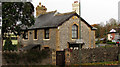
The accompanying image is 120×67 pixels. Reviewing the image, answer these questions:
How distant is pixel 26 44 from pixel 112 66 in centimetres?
1591

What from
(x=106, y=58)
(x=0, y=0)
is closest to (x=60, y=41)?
(x=106, y=58)

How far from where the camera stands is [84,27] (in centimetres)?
2642

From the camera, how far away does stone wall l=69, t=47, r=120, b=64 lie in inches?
730

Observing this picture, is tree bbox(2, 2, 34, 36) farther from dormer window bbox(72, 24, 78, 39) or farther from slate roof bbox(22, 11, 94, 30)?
dormer window bbox(72, 24, 78, 39)

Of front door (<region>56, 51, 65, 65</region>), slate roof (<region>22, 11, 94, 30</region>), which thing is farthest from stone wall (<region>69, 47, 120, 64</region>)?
slate roof (<region>22, 11, 94, 30</region>)

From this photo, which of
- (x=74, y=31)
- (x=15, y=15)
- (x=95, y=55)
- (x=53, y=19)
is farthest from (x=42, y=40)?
(x=15, y=15)

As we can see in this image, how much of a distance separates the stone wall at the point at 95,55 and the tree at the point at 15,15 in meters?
5.62

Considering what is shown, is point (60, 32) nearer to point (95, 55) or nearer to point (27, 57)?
point (95, 55)

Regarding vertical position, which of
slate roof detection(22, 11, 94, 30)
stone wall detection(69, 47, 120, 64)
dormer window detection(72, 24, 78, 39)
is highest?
slate roof detection(22, 11, 94, 30)

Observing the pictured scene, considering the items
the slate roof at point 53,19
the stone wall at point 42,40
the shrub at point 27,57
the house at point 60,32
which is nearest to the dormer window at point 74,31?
the house at point 60,32

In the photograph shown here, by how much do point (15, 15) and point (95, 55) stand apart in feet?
33.3

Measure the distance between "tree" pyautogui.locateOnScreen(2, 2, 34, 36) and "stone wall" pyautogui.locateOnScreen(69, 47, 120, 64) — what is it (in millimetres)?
5623

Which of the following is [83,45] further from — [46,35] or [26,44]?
[26,44]

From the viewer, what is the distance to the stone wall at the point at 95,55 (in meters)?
18.5
